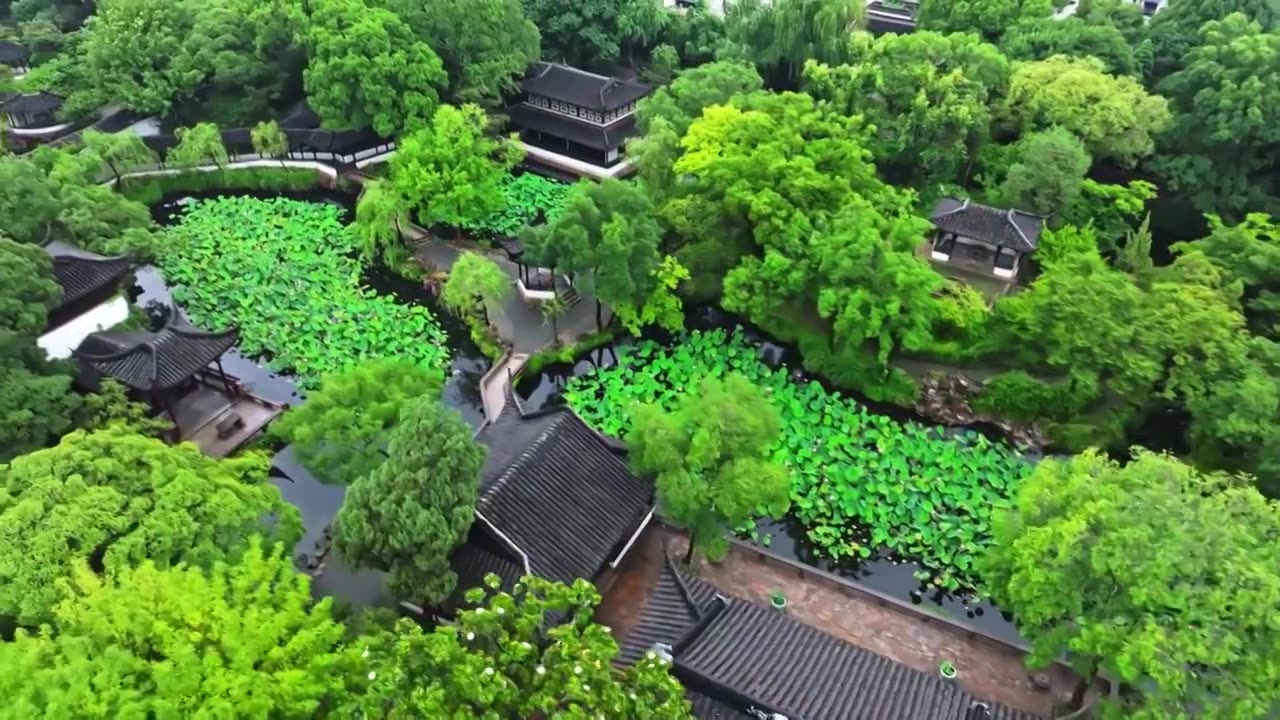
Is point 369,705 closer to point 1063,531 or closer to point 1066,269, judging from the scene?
point 1063,531

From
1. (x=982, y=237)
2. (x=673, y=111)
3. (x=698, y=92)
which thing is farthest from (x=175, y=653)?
(x=698, y=92)

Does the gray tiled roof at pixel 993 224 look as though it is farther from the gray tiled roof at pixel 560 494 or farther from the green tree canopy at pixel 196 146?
the green tree canopy at pixel 196 146

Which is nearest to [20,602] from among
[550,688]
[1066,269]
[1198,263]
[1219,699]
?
[550,688]

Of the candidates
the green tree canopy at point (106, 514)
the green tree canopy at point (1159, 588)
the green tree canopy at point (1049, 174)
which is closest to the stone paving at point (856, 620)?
the green tree canopy at point (1159, 588)

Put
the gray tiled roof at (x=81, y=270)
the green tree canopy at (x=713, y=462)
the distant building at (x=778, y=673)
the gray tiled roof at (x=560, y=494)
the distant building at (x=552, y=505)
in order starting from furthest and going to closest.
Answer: the gray tiled roof at (x=81, y=270) → the green tree canopy at (x=713, y=462) → the gray tiled roof at (x=560, y=494) → the distant building at (x=552, y=505) → the distant building at (x=778, y=673)

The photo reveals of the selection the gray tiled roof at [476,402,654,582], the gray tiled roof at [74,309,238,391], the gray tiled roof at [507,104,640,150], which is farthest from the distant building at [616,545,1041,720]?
the gray tiled roof at [507,104,640,150]
